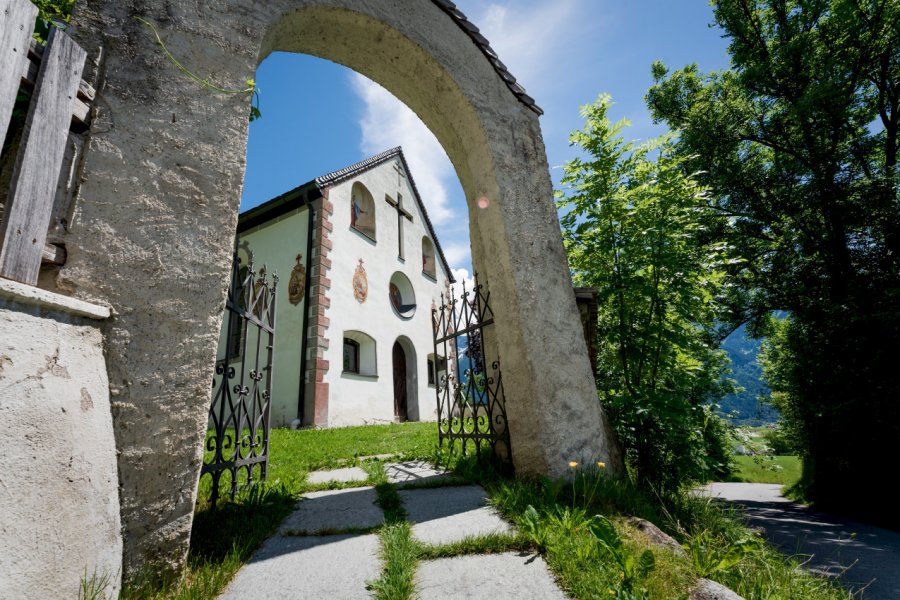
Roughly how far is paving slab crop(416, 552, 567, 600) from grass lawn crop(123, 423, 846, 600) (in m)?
0.05

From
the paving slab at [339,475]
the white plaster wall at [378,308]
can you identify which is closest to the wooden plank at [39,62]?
the paving slab at [339,475]

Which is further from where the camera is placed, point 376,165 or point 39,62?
point 376,165

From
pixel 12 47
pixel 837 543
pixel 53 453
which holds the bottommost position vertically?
pixel 837 543

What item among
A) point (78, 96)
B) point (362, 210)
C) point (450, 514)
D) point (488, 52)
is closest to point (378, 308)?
point (362, 210)

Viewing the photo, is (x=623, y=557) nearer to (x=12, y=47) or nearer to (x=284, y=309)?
(x=12, y=47)

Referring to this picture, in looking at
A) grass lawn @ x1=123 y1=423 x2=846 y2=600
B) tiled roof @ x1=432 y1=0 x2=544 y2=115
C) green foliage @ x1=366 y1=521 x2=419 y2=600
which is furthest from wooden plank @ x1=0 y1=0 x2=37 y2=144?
tiled roof @ x1=432 y1=0 x2=544 y2=115

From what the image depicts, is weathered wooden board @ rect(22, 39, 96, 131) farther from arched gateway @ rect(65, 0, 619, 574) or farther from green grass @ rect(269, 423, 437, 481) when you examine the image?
green grass @ rect(269, 423, 437, 481)

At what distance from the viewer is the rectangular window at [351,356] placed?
38.2 ft

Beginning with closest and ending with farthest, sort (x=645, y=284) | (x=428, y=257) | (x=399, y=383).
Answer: (x=645, y=284), (x=399, y=383), (x=428, y=257)

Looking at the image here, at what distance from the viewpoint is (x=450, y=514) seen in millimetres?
2506

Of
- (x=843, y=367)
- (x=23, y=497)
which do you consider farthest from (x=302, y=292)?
→ (x=843, y=367)

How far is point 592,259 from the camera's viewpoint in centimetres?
403

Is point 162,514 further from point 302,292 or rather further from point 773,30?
point 773,30

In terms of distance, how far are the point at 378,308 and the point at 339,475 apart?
8.47 metres
